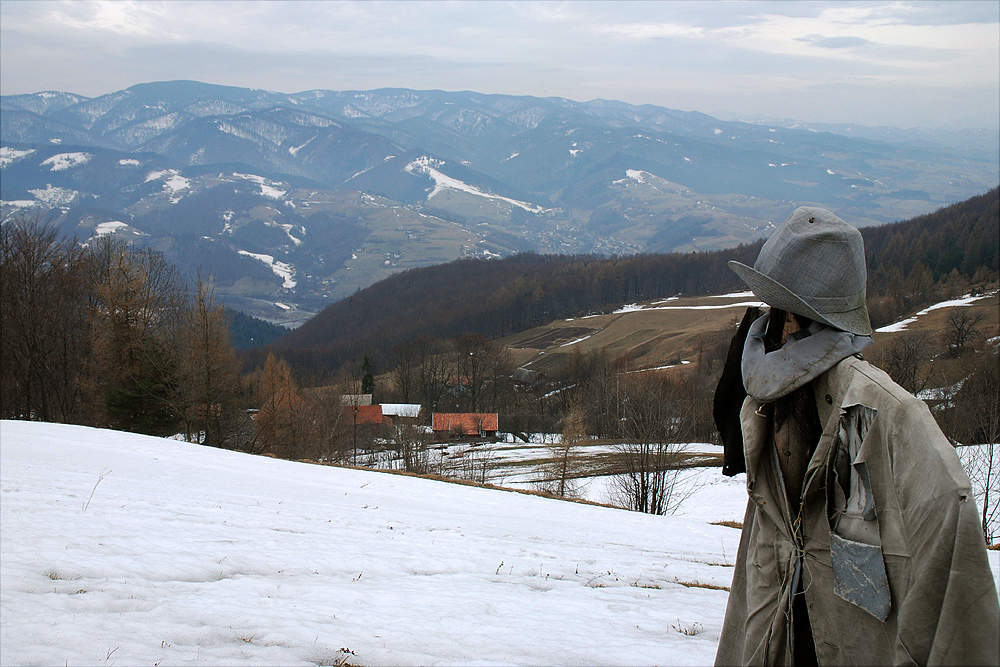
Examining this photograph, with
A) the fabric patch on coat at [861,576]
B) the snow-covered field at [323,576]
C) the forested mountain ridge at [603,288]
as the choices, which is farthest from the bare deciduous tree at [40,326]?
the forested mountain ridge at [603,288]

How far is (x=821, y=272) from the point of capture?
2.39 meters

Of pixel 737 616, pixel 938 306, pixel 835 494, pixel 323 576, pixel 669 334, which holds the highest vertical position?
pixel 835 494

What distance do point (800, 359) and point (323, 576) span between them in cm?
793

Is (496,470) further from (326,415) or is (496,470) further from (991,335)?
(991,335)

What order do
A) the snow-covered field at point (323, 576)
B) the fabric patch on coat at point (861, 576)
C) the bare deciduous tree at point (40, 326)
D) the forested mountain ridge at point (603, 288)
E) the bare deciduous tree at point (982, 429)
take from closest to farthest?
1. the fabric patch on coat at point (861, 576)
2. the snow-covered field at point (323, 576)
3. the bare deciduous tree at point (982, 429)
4. the bare deciduous tree at point (40, 326)
5. the forested mountain ridge at point (603, 288)

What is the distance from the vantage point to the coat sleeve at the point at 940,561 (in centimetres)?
173

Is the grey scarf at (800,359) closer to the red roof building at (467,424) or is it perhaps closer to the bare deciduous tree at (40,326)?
the bare deciduous tree at (40,326)

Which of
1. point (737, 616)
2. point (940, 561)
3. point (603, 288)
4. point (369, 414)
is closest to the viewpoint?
point (940, 561)

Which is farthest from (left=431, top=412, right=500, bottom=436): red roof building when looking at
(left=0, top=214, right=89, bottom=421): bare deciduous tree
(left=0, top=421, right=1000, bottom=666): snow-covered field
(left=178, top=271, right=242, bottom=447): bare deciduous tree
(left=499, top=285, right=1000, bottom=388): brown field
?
(left=0, top=421, right=1000, bottom=666): snow-covered field

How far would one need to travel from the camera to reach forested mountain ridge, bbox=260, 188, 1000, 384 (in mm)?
117062

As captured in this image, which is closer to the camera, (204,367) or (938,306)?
(204,367)

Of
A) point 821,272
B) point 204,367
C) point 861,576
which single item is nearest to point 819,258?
point 821,272

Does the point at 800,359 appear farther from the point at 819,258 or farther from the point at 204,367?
the point at 204,367

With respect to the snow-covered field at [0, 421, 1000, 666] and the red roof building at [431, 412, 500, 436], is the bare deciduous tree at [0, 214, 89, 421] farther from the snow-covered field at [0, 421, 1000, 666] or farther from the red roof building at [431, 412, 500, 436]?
the red roof building at [431, 412, 500, 436]
